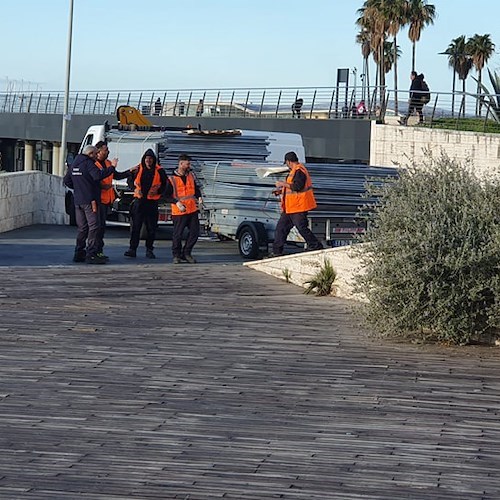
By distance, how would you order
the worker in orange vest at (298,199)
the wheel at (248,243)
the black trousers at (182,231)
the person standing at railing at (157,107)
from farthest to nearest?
the person standing at railing at (157,107), the wheel at (248,243), the black trousers at (182,231), the worker in orange vest at (298,199)

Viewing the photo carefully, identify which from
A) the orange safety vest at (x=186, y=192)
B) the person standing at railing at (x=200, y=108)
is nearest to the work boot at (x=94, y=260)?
the orange safety vest at (x=186, y=192)

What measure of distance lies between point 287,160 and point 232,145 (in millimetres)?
6005

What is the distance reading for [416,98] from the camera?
31703mm

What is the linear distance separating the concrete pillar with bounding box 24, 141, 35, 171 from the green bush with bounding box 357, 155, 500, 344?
5842cm

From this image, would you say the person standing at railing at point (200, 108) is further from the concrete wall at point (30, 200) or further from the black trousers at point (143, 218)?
the black trousers at point (143, 218)

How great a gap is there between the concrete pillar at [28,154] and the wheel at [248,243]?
166 ft

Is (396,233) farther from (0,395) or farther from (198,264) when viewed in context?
(198,264)

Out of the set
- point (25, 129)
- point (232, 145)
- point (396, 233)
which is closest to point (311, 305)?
point (396, 233)

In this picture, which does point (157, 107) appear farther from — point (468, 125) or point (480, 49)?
point (480, 49)

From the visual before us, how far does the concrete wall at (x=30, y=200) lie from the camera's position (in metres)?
22.2

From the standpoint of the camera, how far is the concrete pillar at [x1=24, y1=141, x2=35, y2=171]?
6744cm

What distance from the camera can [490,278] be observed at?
33.7ft

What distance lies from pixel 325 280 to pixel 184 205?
3.89 metres

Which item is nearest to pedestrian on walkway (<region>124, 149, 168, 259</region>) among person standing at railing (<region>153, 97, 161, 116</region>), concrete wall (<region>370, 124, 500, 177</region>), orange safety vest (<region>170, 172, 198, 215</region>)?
orange safety vest (<region>170, 172, 198, 215</region>)
